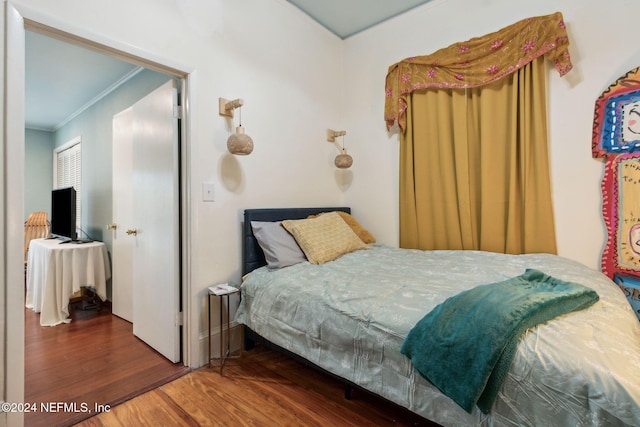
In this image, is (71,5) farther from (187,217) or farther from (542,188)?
(542,188)

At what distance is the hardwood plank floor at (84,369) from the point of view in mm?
1654

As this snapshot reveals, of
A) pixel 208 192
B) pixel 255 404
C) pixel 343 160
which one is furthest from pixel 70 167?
pixel 255 404

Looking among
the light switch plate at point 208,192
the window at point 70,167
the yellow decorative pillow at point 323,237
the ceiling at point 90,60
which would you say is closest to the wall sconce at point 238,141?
the light switch plate at point 208,192

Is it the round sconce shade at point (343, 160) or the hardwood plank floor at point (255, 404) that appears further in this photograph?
the round sconce shade at point (343, 160)

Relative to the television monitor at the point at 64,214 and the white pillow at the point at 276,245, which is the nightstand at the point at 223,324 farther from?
the television monitor at the point at 64,214

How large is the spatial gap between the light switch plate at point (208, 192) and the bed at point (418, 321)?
280mm

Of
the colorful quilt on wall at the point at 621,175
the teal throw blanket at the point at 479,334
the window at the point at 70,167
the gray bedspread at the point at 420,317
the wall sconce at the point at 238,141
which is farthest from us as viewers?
the window at the point at 70,167

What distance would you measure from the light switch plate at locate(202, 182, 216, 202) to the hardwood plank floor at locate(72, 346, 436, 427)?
114 centimetres

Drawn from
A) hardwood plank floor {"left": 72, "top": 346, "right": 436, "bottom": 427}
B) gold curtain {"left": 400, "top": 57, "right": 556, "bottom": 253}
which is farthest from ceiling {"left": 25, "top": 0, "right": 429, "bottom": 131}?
hardwood plank floor {"left": 72, "top": 346, "right": 436, "bottom": 427}

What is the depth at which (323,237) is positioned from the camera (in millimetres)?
2297

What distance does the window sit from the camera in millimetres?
4316

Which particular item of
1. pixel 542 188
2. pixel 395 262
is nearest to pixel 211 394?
pixel 395 262

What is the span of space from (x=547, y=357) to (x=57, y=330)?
3.58 m

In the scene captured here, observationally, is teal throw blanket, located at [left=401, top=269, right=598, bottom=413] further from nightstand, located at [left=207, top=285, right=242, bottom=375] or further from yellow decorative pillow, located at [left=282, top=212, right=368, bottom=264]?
nightstand, located at [left=207, top=285, right=242, bottom=375]
